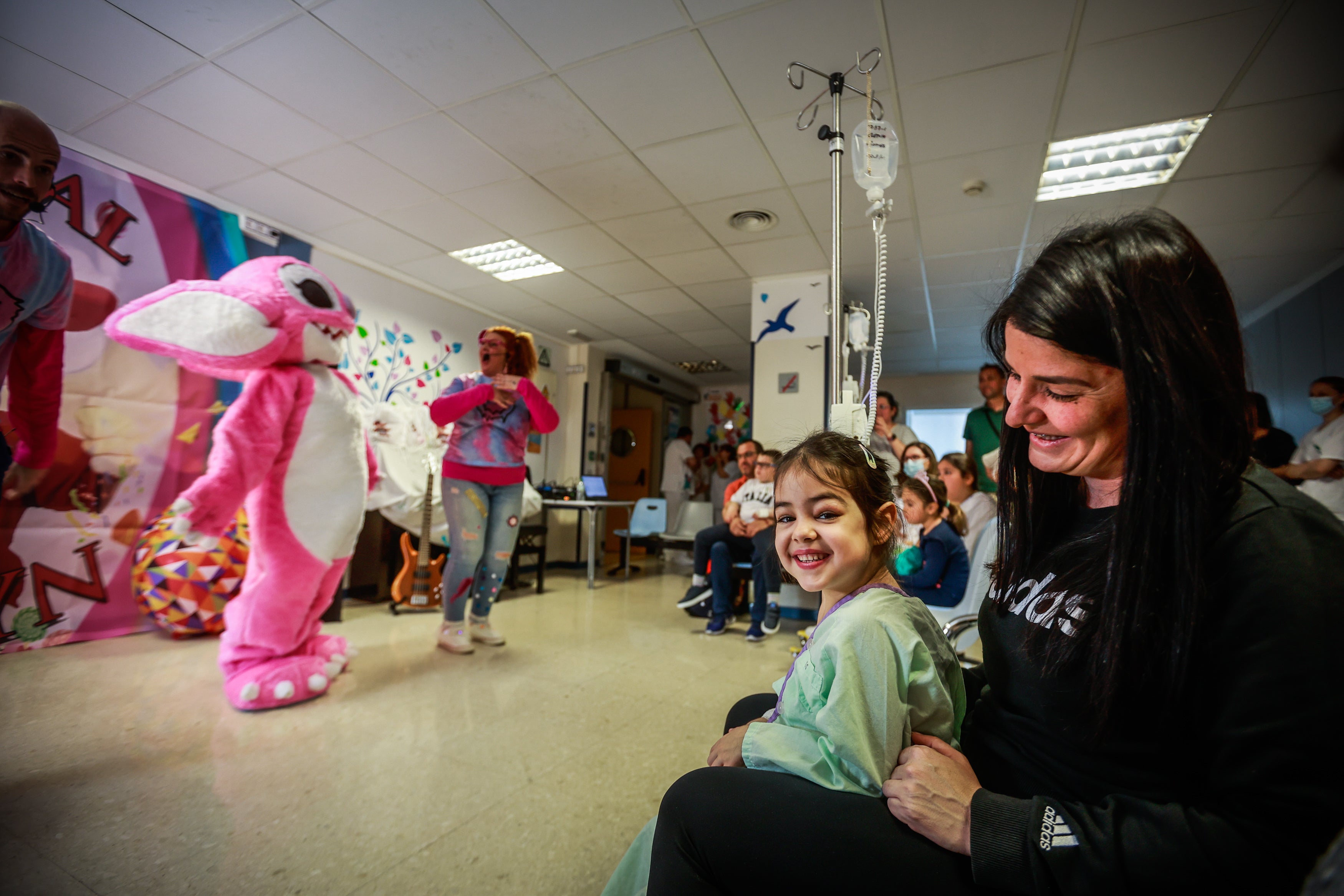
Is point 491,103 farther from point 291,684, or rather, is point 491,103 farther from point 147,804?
point 147,804

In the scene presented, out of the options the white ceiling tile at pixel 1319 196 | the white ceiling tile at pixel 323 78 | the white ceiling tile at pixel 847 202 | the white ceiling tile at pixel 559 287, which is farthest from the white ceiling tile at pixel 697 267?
the white ceiling tile at pixel 1319 196

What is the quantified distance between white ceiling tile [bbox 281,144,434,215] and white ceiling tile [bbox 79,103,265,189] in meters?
0.26

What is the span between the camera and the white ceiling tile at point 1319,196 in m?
3.02

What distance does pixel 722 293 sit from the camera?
16.4ft

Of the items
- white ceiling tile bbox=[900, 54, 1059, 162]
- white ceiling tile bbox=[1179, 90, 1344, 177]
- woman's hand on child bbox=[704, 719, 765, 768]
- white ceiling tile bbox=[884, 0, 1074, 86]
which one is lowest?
woman's hand on child bbox=[704, 719, 765, 768]

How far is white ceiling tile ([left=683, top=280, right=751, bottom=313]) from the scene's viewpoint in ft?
15.7

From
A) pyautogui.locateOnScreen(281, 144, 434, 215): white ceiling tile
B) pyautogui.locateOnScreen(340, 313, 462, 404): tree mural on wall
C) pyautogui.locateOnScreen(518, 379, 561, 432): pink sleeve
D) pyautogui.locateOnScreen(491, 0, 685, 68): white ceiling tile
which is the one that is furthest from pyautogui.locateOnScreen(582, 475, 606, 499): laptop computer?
pyautogui.locateOnScreen(491, 0, 685, 68): white ceiling tile

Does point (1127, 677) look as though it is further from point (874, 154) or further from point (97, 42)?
point (97, 42)

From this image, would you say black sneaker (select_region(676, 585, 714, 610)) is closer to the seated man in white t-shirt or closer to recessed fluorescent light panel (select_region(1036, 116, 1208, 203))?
the seated man in white t-shirt

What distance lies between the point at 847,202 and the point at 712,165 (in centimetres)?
83

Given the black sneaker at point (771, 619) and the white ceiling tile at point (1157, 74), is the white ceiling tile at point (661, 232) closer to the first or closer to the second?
the white ceiling tile at point (1157, 74)

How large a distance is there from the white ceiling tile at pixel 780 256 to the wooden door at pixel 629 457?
3850 mm

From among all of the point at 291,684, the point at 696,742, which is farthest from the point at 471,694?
the point at 696,742

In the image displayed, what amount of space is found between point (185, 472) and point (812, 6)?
11.7ft
